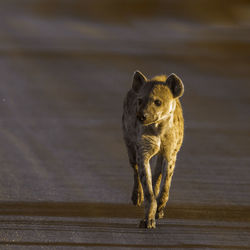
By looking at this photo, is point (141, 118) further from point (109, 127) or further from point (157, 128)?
point (109, 127)

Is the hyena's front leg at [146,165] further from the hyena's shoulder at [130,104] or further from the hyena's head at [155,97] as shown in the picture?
the hyena's shoulder at [130,104]

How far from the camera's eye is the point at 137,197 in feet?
19.3

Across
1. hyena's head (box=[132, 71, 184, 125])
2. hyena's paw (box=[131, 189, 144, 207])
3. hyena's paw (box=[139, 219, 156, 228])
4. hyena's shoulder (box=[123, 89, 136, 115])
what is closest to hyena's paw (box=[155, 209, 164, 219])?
hyena's paw (box=[139, 219, 156, 228])

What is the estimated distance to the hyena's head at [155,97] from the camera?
5066 mm

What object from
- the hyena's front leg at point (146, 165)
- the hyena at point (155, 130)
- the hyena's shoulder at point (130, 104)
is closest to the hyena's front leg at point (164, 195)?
the hyena at point (155, 130)

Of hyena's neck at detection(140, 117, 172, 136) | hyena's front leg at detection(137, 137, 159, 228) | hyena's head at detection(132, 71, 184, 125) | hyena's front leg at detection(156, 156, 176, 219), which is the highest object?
hyena's head at detection(132, 71, 184, 125)

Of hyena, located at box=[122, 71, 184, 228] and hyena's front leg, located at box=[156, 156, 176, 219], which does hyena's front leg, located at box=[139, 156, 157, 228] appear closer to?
hyena, located at box=[122, 71, 184, 228]

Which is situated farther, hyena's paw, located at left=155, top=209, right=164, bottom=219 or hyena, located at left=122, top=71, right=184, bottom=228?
hyena's paw, located at left=155, top=209, right=164, bottom=219

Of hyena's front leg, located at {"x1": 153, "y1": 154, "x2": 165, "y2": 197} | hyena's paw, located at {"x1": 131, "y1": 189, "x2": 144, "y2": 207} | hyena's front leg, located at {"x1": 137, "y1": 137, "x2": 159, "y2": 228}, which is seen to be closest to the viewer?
hyena's front leg, located at {"x1": 137, "y1": 137, "x2": 159, "y2": 228}

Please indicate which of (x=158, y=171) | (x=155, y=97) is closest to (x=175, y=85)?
(x=155, y=97)

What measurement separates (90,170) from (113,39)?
1224 centimetres

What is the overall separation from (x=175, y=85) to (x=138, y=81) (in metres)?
0.24

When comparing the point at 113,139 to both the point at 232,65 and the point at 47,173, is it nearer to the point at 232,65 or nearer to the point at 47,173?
the point at 47,173

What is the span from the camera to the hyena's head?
5066 millimetres
